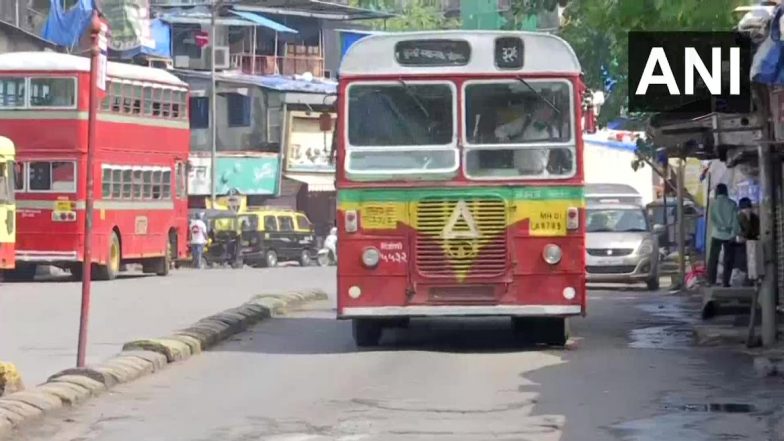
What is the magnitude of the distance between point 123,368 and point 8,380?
2.01 metres

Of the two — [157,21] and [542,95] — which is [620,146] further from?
[542,95]

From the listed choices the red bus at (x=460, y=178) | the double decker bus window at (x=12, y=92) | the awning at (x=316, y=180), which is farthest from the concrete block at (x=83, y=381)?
the awning at (x=316, y=180)

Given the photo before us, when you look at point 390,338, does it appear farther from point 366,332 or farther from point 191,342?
point 191,342

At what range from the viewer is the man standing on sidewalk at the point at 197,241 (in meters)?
51.0

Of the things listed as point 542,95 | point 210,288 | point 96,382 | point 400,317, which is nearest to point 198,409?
point 96,382

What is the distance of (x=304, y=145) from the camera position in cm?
6938

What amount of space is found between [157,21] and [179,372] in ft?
166

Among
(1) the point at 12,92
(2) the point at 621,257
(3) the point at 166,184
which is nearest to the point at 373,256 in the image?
(2) the point at 621,257

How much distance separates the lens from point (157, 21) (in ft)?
216

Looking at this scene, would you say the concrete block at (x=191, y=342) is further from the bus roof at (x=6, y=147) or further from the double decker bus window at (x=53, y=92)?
the double decker bus window at (x=53, y=92)

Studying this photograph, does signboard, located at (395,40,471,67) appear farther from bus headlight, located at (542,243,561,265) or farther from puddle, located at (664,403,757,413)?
puddle, located at (664,403,757,413)

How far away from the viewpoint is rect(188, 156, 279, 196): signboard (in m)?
65.4

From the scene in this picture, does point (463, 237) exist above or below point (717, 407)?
above

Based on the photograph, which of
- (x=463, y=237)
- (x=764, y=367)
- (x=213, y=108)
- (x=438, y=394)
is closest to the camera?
(x=438, y=394)
